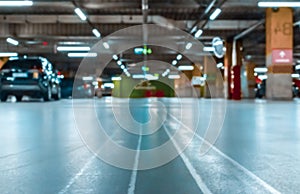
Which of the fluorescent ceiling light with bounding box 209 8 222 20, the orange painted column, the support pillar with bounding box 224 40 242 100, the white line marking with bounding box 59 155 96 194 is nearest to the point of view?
the white line marking with bounding box 59 155 96 194

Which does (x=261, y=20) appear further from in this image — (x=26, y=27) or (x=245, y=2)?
(x=26, y=27)

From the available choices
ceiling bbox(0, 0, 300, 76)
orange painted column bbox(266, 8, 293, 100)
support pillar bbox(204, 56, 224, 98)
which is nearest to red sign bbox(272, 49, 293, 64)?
orange painted column bbox(266, 8, 293, 100)

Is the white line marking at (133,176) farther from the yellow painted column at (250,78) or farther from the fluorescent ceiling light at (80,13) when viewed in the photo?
the yellow painted column at (250,78)

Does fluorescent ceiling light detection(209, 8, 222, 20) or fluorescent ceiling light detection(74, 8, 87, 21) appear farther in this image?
fluorescent ceiling light detection(74, 8, 87, 21)

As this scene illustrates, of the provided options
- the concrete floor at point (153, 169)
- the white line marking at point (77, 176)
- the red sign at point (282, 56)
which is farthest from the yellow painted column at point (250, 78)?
the white line marking at point (77, 176)

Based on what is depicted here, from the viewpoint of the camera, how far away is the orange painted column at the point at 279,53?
15773mm

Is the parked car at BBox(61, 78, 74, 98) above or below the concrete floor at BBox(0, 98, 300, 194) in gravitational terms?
above

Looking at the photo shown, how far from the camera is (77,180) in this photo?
1.97 meters

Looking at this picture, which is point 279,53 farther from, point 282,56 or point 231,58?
point 231,58

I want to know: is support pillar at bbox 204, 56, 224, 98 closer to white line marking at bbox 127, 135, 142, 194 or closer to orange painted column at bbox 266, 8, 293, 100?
orange painted column at bbox 266, 8, 293, 100

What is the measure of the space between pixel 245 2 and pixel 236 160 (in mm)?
12327

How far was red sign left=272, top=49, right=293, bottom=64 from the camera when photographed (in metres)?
16.0

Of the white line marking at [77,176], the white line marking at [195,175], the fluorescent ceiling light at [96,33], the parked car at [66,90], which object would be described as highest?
the fluorescent ceiling light at [96,33]

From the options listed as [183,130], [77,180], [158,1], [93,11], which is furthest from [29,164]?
[93,11]
